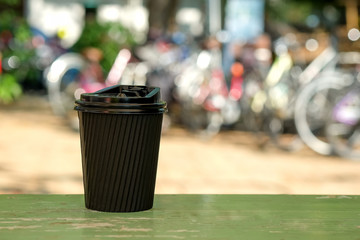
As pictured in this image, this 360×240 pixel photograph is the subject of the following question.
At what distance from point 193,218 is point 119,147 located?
24 cm

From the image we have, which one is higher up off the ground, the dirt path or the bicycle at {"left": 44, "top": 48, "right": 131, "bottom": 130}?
the bicycle at {"left": 44, "top": 48, "right": 131, "bottom": 130}

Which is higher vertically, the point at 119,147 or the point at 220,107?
the point at 119,147

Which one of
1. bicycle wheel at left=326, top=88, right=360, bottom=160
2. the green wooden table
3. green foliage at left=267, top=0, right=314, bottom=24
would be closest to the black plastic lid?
the green wooden table

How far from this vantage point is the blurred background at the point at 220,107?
6.18 metres

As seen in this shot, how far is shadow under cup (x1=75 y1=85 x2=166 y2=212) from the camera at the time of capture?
1750 millimetres

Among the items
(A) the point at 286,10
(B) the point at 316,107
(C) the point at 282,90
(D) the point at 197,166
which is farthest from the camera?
(A) the point at 286,10

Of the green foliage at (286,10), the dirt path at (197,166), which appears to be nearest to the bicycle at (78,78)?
the dirt path at (197,166)

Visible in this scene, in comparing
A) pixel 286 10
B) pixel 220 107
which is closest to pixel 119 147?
pixel 220 107

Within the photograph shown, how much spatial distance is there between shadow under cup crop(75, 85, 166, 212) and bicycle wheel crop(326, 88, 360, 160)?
17.9ft

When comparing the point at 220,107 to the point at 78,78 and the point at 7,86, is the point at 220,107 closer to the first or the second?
the point at 78,78

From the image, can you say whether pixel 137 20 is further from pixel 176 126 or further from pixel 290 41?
pixel 290 41

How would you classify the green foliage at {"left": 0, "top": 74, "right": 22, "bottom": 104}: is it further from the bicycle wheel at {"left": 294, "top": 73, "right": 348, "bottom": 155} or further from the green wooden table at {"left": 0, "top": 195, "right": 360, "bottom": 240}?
the green wooden table at {"left": 0, "top": 195, "right": 360, "bottom": 240}

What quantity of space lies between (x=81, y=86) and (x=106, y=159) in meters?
6.98

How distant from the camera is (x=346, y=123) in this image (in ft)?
23.1
